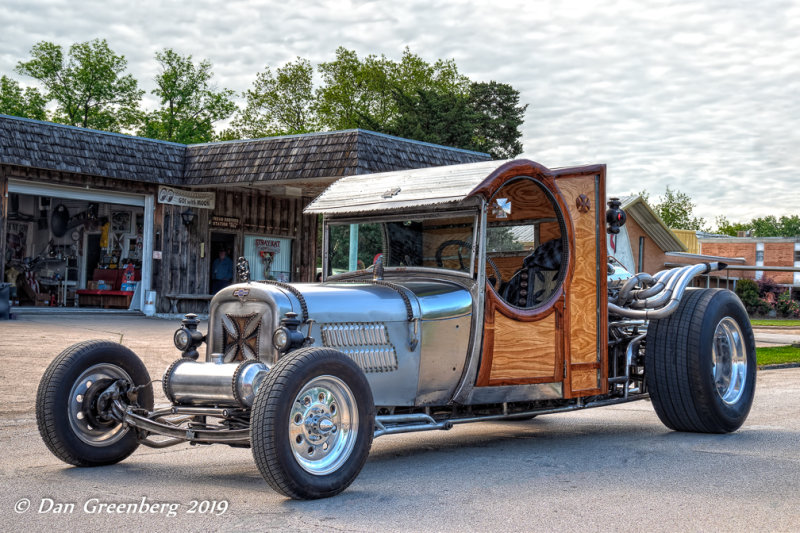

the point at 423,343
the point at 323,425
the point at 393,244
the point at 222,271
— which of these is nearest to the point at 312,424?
the point at 323,425

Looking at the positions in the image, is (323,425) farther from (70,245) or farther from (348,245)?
(70,245)

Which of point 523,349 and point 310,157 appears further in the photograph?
point 310,157

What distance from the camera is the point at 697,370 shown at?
7.69 m

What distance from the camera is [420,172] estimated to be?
7.23m

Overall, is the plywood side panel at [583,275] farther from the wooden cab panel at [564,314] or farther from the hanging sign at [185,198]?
the hanging sign at [185,198]

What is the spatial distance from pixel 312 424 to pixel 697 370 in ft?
12.9

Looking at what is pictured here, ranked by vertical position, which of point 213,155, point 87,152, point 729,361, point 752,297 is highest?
point 213,155

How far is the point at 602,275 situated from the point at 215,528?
428 cm

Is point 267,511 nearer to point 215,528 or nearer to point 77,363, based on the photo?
point 215,528

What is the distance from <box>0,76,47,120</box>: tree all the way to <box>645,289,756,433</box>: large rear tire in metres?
52.2

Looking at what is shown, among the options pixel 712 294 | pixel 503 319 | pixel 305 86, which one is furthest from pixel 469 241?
pixel 305 86

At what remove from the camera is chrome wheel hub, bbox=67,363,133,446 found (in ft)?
19.4

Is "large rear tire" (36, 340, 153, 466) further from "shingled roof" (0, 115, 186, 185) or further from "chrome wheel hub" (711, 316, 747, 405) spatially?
"shingled roof" (0, 115, 186, 185)

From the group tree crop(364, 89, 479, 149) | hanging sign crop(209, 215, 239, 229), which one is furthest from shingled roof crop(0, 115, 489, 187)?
tree crop(364, 89, 479, 149)
